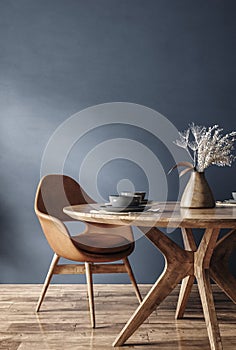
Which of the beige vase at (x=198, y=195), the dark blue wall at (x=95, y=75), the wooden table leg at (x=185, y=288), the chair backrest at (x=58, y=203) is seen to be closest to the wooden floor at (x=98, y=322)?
the wooden table leg at (x=185, y=288)

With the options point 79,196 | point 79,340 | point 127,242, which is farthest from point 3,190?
point 79,340

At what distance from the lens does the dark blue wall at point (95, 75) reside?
3.65m

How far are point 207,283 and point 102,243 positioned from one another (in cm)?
70

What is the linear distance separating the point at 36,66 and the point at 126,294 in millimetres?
1742

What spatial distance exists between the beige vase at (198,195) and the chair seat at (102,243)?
1.74ft

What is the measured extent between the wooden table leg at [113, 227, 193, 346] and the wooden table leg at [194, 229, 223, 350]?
0.24 feet

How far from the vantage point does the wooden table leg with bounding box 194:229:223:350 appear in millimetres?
2293

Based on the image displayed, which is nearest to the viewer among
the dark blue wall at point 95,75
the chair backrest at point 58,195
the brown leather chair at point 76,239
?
the brown leather chair at point 76,239

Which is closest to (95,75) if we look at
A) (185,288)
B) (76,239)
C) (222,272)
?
(76,239)

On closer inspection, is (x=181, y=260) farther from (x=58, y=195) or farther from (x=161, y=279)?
(x=58, y=195)

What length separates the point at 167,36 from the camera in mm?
3662

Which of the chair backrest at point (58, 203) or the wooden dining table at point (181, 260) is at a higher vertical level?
the chair backrest at point (58, 203)

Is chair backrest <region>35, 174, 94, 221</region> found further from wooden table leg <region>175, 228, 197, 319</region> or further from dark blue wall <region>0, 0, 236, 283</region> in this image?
wooden table leg <region>175, 228, 197, 319</region>

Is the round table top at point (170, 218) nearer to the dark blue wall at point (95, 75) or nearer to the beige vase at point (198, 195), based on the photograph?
the beige vase at point (198, 195)
